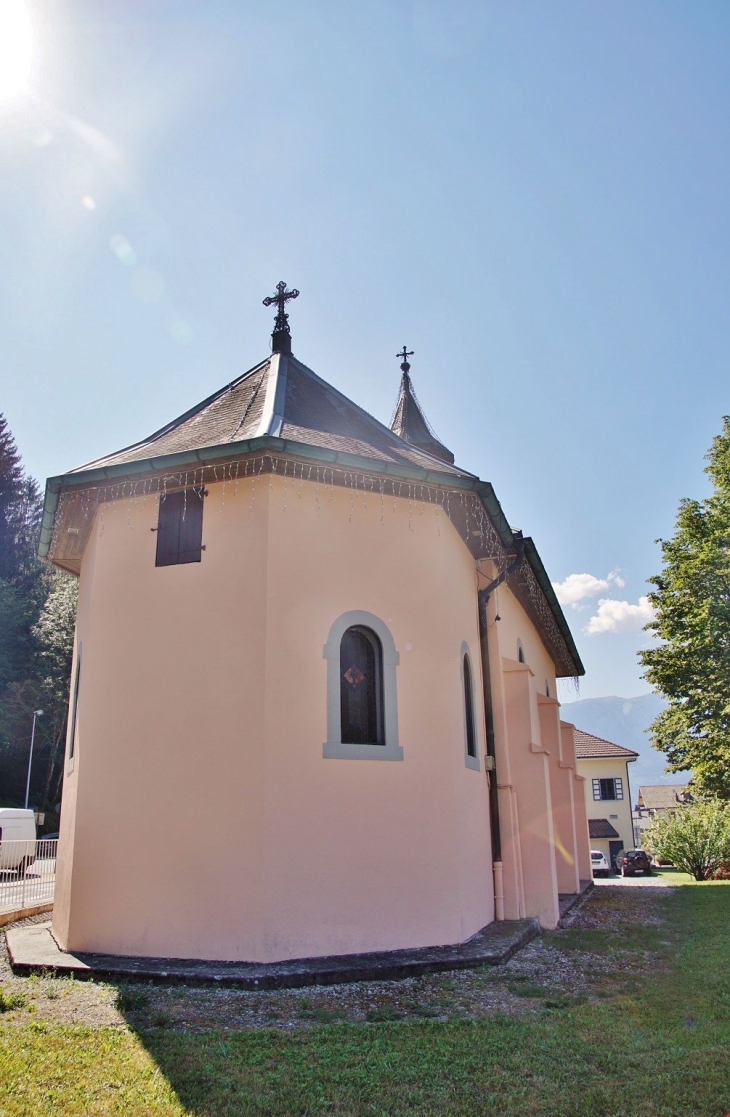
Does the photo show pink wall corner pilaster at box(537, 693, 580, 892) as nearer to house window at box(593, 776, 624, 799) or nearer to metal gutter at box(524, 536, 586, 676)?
metal gutter at box(524, 536, 586, 676)

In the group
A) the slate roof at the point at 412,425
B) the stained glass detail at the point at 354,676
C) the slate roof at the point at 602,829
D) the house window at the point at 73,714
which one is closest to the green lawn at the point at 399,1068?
the stained glass detail at the point at 354,676

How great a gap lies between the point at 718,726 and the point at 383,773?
711 inches

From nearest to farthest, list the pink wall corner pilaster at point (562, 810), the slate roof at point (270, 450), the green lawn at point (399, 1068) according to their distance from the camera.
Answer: the green lawn at point (399, 1068)
the slate roof at point (270, 450)
the pink wall corner pilaster at point (562, 810)

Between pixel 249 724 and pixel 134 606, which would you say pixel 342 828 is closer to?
pixel 249 724

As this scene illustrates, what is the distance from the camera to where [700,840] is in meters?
21.2

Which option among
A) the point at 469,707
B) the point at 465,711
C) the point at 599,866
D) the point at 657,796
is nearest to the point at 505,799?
the point at 469,707

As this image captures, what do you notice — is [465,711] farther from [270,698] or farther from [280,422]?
[280,422]

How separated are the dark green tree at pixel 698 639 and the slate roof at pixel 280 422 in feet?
51.2

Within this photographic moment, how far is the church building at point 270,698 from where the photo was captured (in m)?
7.94

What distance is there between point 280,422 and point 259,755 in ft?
12.1

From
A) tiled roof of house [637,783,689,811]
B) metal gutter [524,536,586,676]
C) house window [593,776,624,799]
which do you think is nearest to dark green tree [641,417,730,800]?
metal gutter [524,536,586,676]

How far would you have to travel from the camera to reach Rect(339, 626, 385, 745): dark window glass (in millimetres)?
8750

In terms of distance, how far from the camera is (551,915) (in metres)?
11.0

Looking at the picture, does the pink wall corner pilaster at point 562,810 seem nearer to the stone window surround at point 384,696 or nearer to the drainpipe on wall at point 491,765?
the drainpipe on wall at point 491,765
